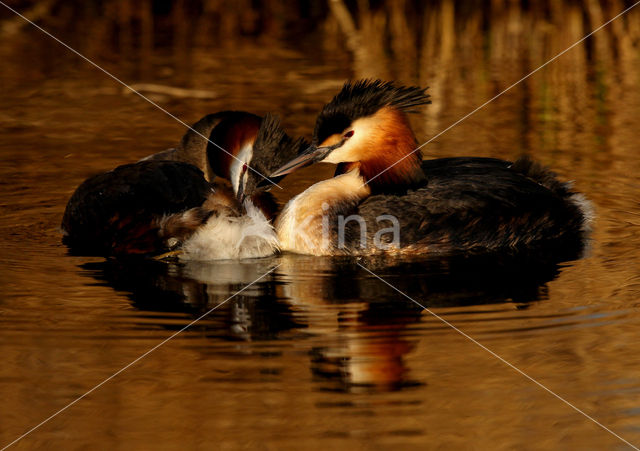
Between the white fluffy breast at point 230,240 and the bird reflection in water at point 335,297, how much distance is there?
0.07m

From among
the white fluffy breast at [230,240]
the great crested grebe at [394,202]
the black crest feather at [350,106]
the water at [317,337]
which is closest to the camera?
the water at [317,337]

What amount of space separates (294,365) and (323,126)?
7.51 ft

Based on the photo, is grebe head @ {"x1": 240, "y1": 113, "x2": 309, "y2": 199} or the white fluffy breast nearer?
the white fluffy breast

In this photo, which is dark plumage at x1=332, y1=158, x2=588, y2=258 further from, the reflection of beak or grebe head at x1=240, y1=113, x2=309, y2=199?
grebe head at x1=240, y1=113, x2=309, y2=199

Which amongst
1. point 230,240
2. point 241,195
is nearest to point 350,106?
point 241,195

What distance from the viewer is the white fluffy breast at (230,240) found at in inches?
249

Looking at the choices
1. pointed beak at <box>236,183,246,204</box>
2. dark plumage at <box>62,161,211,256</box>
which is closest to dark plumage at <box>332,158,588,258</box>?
pointed beak at <box>236,183,246,204</box>

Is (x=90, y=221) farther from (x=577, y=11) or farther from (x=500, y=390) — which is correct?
(x=577, y=11)

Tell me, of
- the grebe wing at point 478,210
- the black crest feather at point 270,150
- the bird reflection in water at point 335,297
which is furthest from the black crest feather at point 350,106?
the bird reflection in water at point 335,297

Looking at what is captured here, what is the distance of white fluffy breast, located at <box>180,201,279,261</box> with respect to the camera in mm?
6316

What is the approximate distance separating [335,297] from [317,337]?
67 centimetres

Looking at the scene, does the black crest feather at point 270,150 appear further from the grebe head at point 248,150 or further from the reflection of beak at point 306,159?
the reflection of beak at point 306,159

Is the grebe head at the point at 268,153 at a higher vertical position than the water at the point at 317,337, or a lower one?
higher

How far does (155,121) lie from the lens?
33.5 feet
